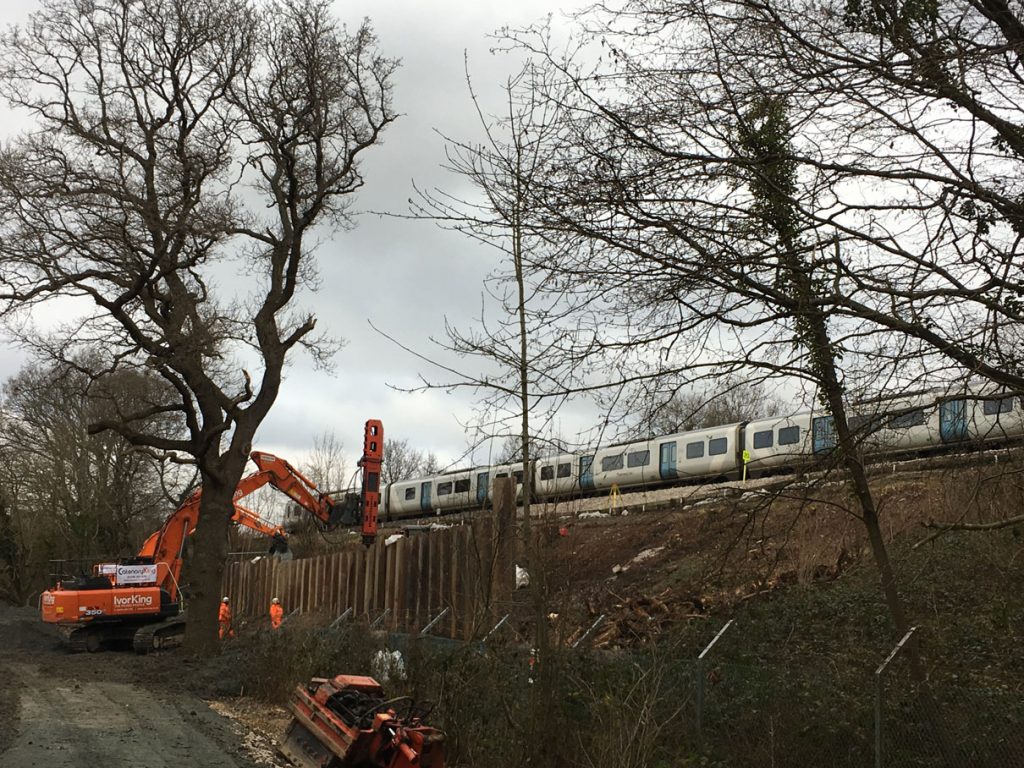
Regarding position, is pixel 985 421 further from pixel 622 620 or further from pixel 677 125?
pixel 622 620

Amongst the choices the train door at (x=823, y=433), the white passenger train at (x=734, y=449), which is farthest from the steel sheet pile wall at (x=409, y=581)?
the train door at (x=823, y=433)

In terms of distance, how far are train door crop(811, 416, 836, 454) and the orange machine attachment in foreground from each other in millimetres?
4555

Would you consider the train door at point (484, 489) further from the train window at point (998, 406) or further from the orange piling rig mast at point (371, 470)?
the train window at point (998, 406)

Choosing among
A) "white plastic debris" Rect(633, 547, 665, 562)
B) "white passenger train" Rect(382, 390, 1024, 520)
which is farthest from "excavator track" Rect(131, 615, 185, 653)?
"white plastic debris" Rect(633, 547, 665, 562)

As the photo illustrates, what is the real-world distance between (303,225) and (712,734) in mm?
18046

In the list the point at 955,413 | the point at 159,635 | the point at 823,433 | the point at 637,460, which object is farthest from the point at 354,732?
the point at 637,460

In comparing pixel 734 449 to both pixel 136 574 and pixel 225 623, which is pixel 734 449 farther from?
pixel 136 574

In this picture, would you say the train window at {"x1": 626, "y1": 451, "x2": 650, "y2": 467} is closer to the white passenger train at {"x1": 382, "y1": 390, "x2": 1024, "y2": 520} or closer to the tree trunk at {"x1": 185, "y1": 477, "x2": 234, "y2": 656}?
the white passenger train at {"x1": 382, "y1": 390, "x2": 1024, "y2": 520}

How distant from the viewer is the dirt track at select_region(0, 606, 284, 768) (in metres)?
11.3

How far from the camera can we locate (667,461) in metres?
35.6

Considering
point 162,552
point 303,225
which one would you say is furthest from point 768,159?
point 162,552

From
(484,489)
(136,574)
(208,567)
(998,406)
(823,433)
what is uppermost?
(998,406)

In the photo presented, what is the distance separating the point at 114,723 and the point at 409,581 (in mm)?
9333

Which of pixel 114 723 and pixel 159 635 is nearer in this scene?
pixel 114 723
